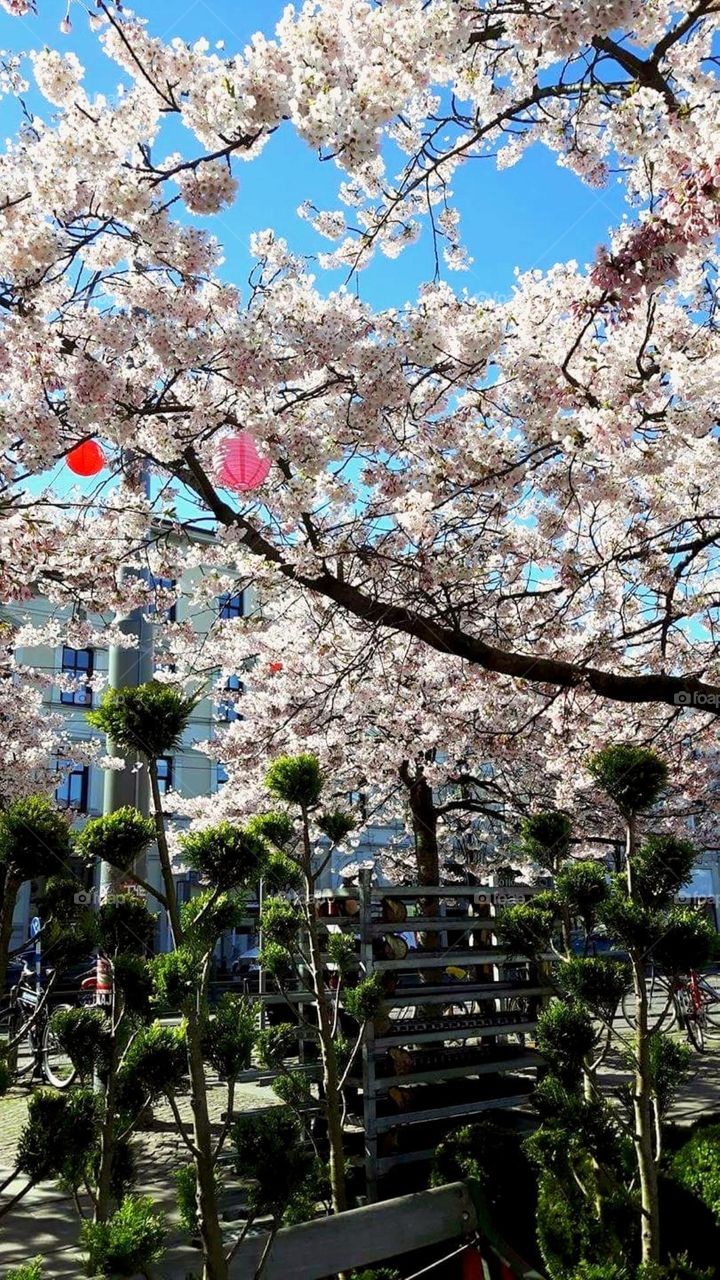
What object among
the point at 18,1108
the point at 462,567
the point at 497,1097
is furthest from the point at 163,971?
the point at 18,1108

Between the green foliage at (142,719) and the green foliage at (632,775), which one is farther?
A: the green foliage at (632,775)

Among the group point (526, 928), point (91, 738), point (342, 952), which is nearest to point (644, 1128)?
point (526, 928)

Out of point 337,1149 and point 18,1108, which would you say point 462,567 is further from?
point 18,1108

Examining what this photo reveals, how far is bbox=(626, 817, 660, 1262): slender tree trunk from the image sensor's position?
133 inches

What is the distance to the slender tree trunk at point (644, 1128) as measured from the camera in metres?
3.39

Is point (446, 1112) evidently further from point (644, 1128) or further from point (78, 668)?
point (78, 668)

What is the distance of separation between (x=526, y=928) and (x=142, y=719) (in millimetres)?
2661

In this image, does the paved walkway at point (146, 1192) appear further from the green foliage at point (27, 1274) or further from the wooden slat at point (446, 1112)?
the wooden slat at point (446, 1112)

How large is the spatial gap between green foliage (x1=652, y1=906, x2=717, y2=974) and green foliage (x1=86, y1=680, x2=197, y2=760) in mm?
2120

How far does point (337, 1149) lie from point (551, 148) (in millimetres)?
5535

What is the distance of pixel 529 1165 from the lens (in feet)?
13.1

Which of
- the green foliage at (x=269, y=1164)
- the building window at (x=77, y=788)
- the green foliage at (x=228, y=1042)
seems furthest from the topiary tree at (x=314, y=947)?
the building window at (x=77, y=788)

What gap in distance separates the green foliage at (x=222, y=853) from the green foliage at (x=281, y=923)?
89.5 inches

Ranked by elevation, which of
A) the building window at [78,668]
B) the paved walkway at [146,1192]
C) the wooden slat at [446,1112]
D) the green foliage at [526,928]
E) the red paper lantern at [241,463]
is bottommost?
the paved walkway at [146,1192]
